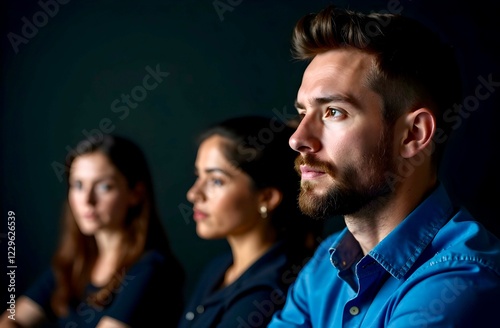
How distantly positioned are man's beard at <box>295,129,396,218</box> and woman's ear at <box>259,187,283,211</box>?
39cm

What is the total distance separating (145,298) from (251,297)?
0.39 meters

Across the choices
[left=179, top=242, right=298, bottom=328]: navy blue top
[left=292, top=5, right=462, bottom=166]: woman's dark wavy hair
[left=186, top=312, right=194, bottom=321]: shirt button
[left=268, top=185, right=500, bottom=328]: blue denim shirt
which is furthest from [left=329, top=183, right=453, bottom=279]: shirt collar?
[left=186, top=312, right=194, bottom=321]: shirt button

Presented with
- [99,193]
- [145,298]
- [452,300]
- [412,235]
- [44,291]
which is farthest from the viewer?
[44,291]

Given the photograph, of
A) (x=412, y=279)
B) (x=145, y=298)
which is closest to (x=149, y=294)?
(x=145, y=298)

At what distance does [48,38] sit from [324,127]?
1.19 metres

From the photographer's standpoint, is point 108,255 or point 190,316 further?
point 108,255

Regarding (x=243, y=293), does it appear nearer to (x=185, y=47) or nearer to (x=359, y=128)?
(x=359, y=128)

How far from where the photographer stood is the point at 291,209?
146 cm

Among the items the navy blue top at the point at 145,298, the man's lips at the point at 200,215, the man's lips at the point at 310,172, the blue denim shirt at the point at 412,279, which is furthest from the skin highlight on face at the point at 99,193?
the man's lips at the point at 310,172

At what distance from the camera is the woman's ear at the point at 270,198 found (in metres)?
1.44

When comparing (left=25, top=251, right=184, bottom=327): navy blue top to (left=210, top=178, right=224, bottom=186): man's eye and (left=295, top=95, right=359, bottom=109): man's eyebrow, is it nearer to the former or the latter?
(left=210, top=178, right=224, bottom=186): man's eye

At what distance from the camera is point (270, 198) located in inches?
57.1

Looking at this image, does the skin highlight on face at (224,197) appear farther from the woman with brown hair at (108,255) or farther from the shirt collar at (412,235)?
the shirt collar at (412,235)

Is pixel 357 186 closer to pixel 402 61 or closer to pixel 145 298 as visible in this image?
pixel 402 61
